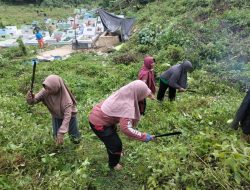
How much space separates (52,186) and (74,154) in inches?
40.0

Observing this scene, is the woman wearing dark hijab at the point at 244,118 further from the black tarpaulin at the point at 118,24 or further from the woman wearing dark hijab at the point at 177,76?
the black tarpaulin at the point at 118,24

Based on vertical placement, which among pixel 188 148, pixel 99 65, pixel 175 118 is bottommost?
pixel 99 65

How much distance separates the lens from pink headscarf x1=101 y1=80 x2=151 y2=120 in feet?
12.9

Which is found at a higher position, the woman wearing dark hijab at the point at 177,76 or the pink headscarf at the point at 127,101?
the pink headscarf at the point at 127,101

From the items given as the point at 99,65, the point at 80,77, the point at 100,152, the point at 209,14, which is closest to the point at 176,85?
the point at 100,152

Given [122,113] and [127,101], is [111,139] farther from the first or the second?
[127,101]

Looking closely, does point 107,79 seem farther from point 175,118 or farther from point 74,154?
point 74,154

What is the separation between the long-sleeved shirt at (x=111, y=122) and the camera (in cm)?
394

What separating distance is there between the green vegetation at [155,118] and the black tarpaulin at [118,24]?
206 centimetres

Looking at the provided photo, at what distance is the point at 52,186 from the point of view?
12.3 ft

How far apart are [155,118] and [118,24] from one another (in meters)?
11.1

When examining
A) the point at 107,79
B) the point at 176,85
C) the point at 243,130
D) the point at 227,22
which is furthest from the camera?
the point at 227,22

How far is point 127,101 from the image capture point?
3.96 m

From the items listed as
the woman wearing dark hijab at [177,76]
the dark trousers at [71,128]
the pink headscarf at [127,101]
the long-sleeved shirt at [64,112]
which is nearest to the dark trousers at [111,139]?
the pink headscarf at [127,101]
